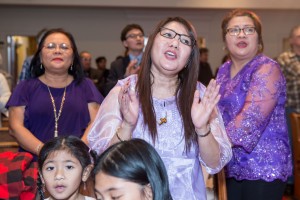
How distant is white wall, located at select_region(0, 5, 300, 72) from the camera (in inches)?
407

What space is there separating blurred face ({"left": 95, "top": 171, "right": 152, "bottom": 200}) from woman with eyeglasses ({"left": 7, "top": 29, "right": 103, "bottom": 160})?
1250 millimetres

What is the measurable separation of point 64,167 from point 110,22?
861 cm

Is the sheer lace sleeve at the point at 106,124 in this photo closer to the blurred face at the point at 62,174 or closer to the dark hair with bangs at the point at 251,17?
the blurred face at the point at 62,174

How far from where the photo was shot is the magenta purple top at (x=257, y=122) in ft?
7.93

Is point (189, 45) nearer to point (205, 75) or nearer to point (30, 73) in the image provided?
point (30, 73)

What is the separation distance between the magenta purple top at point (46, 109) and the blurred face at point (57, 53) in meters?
0.13

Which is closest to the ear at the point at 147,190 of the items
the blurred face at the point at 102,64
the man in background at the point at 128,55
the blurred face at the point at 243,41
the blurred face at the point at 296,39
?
the blurred face at the point at 243,41

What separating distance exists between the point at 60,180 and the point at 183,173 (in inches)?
20.9

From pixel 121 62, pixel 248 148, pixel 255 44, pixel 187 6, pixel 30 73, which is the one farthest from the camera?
pixel 187 6

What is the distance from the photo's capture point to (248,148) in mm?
2418

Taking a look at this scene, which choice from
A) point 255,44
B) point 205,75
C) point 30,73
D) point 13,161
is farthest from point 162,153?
point 205,75

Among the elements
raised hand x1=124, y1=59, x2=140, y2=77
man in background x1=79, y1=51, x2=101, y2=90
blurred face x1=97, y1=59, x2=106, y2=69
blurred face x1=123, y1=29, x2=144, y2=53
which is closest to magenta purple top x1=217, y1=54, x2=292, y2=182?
raised hand x1=124, y1=59, x2=140, y2=77

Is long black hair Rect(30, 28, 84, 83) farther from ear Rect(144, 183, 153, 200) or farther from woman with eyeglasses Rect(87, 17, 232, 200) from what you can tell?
ear Rect(144, 183, 153, 200)

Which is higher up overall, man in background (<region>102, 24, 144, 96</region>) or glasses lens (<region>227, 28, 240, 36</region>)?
glasses lens (<region>227, 28, 240, 36</region>)
